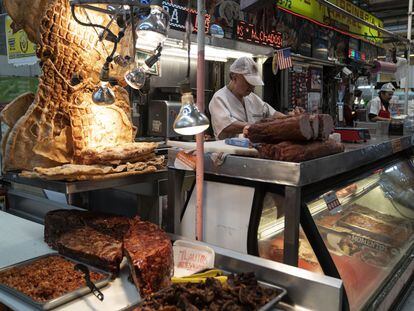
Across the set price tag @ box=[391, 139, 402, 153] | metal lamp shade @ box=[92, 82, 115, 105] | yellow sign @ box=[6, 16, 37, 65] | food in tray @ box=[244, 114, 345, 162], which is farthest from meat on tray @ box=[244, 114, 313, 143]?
yellow sign @ box=[6, 16, 37, 65]

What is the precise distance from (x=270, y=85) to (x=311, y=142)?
17.3 feet

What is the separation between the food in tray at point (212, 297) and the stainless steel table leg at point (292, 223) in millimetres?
174

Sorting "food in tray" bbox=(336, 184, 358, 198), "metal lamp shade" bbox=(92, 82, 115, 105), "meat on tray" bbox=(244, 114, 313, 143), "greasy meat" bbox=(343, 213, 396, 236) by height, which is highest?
"metal lamp shade" bbox=(92, 82, 115, 105)

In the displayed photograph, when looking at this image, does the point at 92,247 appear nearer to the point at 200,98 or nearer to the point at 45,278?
the point at 45,278

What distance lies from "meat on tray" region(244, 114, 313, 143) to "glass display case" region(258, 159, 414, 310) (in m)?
0.30

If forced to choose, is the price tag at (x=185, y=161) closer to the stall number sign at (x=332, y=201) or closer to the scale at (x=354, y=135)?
the stall number sign at (x=332, y=201)

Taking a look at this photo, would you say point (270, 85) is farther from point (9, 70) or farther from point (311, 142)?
point (311, 142)

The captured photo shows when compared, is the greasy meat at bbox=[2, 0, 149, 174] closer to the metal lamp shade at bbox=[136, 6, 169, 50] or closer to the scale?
the metal lamp shade at bbox=[136, 6, 169, 50]

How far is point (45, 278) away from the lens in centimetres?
161

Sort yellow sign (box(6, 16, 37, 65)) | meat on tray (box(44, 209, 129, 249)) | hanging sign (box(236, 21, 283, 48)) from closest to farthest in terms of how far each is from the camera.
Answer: meat on tray (box(44, 209, 129, 249)) → yellow sign (box(6, 16, 37, 65)) → hanging sign (box(236, 21, 283, 48))

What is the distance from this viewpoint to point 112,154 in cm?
213

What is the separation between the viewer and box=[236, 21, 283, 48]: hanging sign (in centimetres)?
550

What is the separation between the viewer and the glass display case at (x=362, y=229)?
1.84 m

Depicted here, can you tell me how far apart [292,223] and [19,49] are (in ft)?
12.2
